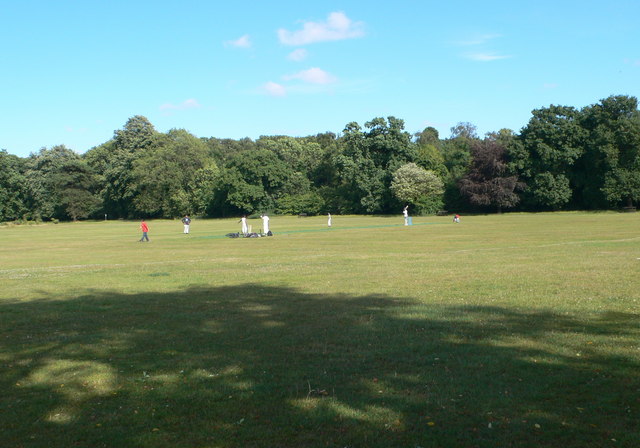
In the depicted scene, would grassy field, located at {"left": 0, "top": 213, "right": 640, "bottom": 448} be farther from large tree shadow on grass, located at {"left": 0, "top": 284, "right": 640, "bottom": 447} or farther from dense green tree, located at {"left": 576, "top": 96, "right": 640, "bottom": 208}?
dense green tree, located at {"left": 576, "top": 96, "right": 640, "bottom": 208}

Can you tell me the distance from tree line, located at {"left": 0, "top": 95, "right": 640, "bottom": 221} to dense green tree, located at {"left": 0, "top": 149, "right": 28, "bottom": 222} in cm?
20

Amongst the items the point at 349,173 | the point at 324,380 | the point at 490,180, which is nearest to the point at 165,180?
the point at 349,173

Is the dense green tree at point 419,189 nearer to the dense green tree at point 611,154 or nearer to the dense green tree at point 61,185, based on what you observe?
the dense green tree at point 611,154

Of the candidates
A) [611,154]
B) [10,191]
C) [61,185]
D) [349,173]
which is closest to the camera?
[611,154]

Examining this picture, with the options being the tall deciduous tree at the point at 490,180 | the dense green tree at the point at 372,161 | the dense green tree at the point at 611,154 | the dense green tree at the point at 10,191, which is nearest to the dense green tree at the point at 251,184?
the dense green tree at the point at 372,161

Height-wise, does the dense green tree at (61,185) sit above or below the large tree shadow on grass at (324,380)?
above

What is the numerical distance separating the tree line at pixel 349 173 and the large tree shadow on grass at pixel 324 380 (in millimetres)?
74501

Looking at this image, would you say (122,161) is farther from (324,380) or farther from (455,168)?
(324,380)

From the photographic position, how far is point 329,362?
771 cm

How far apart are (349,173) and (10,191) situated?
64467mm

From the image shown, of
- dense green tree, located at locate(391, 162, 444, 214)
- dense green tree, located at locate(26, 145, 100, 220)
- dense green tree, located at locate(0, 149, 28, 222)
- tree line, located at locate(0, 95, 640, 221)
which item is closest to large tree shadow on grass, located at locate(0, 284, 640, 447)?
tree line, located at locate(0, 95, 640, 221)

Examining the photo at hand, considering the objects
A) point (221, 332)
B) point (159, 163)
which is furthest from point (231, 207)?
point (221, 332)

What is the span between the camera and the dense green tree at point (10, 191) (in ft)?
342

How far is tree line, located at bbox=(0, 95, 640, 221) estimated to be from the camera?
79.3 meters
